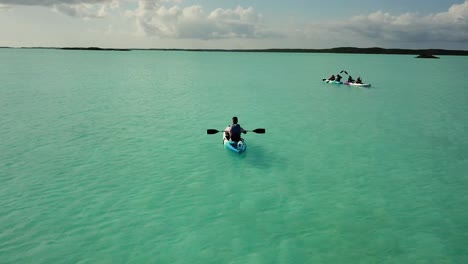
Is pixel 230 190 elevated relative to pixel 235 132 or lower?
lower

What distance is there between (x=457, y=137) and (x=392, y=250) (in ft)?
58.7

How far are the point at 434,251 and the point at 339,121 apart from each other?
66.5 feet

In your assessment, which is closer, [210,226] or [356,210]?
[210,226]

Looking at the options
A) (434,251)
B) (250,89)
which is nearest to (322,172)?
(434,251)

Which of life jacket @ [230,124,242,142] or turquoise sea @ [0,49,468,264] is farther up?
life jacket @ [230,124,242,142]

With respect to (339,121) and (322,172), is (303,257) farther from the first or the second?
(339,121)

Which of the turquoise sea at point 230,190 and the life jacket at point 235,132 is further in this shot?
the life jacket at point 235,132

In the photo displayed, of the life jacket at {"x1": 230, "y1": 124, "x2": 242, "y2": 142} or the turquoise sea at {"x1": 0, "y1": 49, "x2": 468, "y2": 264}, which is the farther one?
the life jacket at {"x1": 230, "y1": 124, "x2": 242, "y2": 142}

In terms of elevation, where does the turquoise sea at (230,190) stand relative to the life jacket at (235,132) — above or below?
below

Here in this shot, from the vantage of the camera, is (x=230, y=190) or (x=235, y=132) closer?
(x=230, y=190)

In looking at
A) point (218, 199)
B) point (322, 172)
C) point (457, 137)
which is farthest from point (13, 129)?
point (457, 137)

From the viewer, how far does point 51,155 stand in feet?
65.0

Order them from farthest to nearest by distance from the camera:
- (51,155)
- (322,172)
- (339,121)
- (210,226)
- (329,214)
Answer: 1. (339,121)
2. (51,155)
3. (322,172)
4. (329,214)
5. (210,226)

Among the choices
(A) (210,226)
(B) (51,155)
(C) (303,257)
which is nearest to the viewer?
(C) (303,257)
